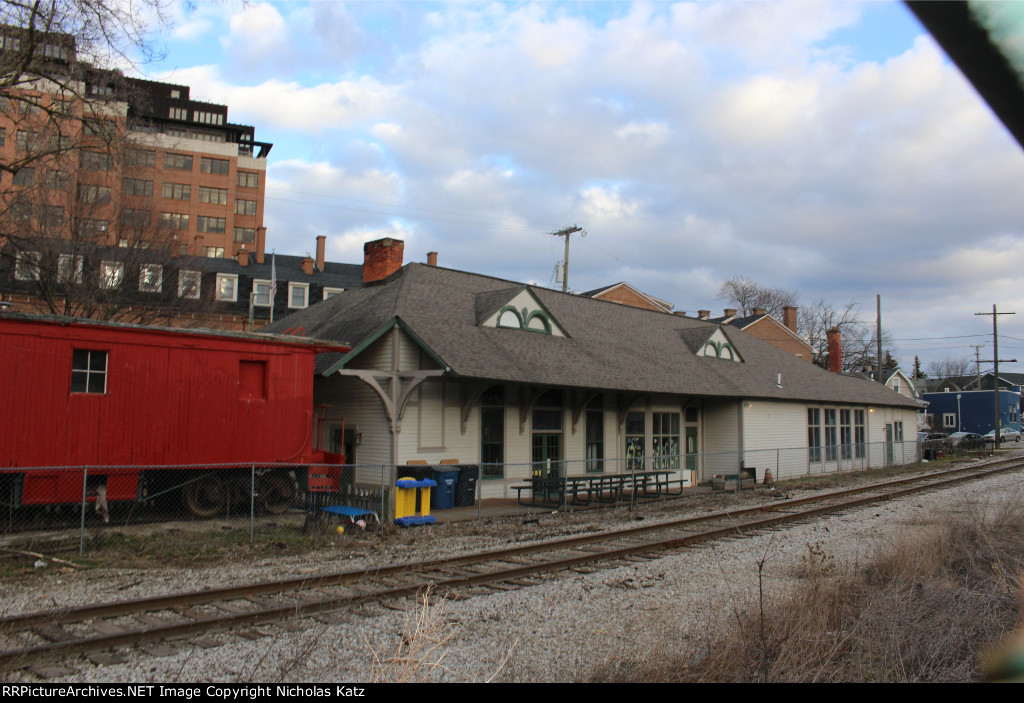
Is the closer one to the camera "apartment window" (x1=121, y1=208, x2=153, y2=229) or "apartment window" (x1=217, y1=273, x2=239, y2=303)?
"apartment window" (x1=121, y1=208, x2=153, y2=229)

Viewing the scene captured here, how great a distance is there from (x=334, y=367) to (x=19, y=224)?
13673 millimetres

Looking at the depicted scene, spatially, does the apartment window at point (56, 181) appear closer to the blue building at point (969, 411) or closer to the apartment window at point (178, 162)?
the apartment window at point (178, 162)

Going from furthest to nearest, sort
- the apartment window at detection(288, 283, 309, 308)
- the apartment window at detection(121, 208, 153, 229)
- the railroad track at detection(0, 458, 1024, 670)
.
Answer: the apartment window at detection(288, 283, 309, 308) → the apartment window at detection(121, 208, 153, 229) → the railroad track at detection(0, 458, 1024, 670)

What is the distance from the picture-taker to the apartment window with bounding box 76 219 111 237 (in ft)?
89.5

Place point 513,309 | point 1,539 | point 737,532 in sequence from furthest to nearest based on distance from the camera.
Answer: point 513,309
point 737,532
point 1,539

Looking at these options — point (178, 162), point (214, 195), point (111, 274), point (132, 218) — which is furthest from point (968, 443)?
point (178, 162)

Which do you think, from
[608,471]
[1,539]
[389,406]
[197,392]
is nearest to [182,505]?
[197,392]

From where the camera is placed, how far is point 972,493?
21.2 m

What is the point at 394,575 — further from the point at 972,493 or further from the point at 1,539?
the point at 972,493

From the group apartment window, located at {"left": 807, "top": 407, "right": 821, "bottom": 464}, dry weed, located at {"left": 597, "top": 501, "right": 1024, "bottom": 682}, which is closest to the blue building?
apartment window, located at {"left": 807, "top": 407, "right": 821, "bottom": 464}

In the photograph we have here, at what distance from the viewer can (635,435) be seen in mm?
24719

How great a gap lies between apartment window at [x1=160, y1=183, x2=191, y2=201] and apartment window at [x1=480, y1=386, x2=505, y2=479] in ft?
204

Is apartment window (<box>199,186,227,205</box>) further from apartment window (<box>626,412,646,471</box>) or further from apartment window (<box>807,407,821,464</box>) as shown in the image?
apartment window (<box>807,407,821,464</box>)

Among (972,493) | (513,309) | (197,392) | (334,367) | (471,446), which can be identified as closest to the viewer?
(197,392)
